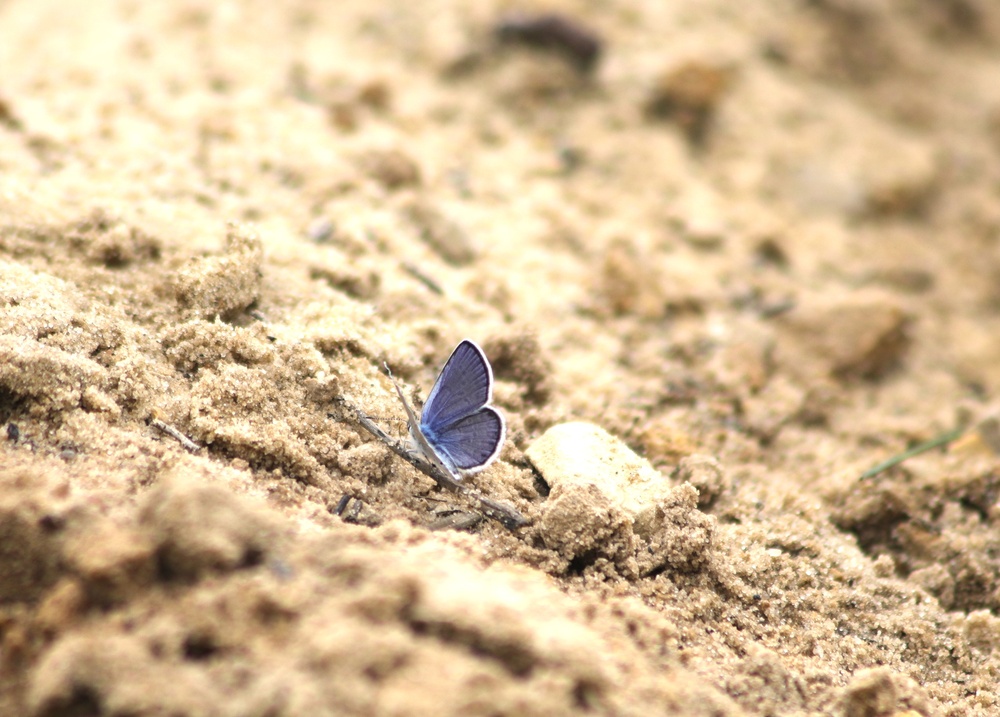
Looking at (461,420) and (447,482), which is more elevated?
(461,420)

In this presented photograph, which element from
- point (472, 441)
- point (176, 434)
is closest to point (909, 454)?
point (472, 441)

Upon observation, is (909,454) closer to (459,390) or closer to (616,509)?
(616,509)

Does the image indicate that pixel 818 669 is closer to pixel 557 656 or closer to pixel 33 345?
pixel 557 656

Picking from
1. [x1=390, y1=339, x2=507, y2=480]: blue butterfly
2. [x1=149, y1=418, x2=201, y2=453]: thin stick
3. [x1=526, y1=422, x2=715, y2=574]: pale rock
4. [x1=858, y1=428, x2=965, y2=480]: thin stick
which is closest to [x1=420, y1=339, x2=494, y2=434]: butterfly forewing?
→ [x1=390, y1=339, x2=507, y2=480]: blue butterfly

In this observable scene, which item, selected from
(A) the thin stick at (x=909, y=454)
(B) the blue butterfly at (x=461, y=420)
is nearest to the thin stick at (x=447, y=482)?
(B) the blue butterfly at (x=461, y=420)

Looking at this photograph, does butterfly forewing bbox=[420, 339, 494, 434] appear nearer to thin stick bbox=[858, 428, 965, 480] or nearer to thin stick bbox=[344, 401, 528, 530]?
thin stick bbox=[344, 401, 528, 530]

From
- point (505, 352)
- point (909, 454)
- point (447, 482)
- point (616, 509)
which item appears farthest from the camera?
point (909, 454)
